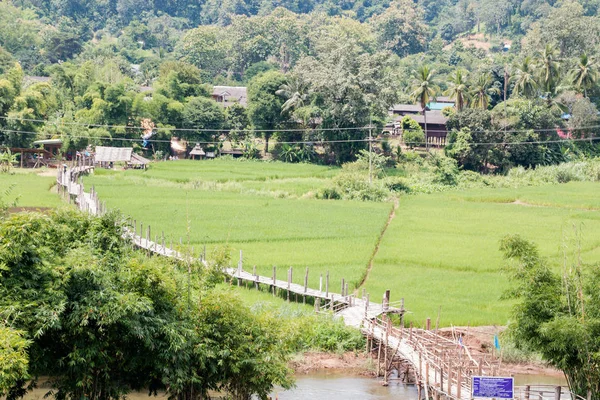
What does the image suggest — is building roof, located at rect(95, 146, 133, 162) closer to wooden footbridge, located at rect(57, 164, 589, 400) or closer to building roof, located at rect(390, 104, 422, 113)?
building roof, located at rect(390, 104, 422, 113)

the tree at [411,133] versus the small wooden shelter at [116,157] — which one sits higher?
the tree at [411,133]

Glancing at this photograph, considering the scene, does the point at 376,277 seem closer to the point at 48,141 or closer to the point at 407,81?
the point at 48,141

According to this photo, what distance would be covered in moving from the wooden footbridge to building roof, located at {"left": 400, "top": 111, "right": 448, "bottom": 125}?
40885 mm

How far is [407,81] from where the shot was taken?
312 feet

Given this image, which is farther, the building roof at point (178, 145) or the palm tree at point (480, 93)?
the building roof at point (178, 145)

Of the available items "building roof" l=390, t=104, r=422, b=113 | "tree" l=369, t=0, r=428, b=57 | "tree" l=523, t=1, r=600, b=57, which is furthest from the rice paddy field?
"tree" l=369, t=0, r=428, b=57

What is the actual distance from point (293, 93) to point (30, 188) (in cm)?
2460

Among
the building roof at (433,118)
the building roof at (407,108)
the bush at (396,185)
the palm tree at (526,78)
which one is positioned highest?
the palm tree at (526,78)

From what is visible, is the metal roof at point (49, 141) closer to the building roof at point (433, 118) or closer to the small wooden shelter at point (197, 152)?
the small wooden shelter at point (197, 152)

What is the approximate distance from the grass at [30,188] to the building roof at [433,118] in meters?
29.0

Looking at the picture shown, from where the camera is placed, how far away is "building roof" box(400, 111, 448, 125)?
73875mm

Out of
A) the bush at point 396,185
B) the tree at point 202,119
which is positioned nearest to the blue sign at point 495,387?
the bush at point 396,185

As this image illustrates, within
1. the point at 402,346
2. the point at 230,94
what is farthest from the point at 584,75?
the point at 402,346

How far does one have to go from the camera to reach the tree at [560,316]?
20516 mm
